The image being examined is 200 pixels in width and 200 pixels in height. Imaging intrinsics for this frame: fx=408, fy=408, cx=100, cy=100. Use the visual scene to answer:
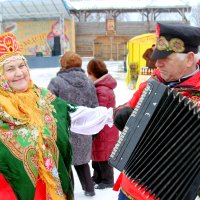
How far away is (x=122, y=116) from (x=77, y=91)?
185cm

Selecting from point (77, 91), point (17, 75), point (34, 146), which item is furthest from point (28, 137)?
point (77, 91)

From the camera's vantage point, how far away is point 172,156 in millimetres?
1869

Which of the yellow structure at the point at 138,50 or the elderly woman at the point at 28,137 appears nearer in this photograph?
the elderly woman at the point at 28,137

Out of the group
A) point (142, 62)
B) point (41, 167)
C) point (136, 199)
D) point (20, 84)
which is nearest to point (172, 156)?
point (136, 199)

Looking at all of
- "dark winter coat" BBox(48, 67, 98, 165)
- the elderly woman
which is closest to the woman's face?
the elderly woman

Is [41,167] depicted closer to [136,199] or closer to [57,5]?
[136,199]

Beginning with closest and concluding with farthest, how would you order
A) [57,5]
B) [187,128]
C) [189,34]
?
[187,128], [189,34], [57,5]

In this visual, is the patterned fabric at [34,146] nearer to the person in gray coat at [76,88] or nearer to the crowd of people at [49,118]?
the crowd of people at [49,118]

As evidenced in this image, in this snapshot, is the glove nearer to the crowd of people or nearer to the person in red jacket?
the crowd of people

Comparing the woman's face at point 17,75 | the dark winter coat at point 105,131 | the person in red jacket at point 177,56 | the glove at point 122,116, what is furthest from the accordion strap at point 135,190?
the dark winter coat at point 105,131

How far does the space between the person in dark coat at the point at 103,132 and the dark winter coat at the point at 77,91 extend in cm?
18

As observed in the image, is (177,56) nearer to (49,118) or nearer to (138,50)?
(49,118)

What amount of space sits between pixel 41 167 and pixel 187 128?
96cm

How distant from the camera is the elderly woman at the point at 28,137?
2.30m
